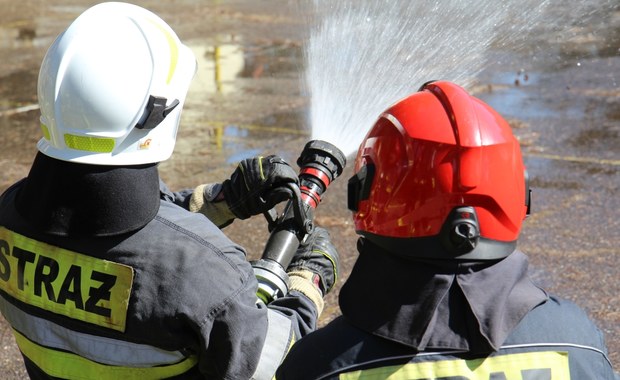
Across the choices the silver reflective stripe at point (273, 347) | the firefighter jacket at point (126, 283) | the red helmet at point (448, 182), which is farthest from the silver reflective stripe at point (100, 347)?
the red helmet at point (448, 182)

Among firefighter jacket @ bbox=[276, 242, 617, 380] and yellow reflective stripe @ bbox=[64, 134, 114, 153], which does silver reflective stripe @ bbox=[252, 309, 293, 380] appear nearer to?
firefighter jacket @ bbox=[276, 242, 617, 380]

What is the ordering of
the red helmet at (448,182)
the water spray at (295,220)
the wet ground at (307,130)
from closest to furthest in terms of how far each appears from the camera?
1. the red helmet at (448,182)
2. the water spray at (295,220)
3. the wet ground at (307,130)

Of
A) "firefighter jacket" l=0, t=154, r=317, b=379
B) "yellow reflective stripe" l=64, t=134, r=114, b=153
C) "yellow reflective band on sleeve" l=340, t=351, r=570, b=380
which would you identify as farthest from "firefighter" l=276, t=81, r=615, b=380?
"yellow reflective stripe" l=64, t=134, r=114, b=153

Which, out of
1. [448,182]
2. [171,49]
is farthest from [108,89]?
[448,182]

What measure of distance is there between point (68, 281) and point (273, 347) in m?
0.59

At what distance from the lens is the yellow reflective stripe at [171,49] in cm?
246

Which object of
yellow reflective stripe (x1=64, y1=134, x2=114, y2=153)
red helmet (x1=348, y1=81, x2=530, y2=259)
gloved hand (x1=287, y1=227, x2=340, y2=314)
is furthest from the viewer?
gloved hand (x1=287, y1=227, x2=340, y2=314)

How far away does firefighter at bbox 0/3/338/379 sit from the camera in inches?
88.7

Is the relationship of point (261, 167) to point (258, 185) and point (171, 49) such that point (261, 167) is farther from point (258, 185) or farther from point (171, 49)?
point (171, 49)

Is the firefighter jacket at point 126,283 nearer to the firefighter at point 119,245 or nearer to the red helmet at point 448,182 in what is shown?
the firefighter at point 119,245

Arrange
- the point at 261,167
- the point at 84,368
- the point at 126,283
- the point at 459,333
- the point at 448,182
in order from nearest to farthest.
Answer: the point at 459,333 < the point at 448,182 < the point at 126,283 < the point at 84,368 < the point at 261,167

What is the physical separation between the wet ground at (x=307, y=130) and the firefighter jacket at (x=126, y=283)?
6.35 feet

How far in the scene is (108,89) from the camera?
234 cm

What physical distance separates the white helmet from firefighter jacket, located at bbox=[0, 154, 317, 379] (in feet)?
0.29
